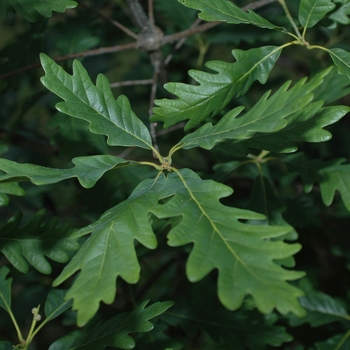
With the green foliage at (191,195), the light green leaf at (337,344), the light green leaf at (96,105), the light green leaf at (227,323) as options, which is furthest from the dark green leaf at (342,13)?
the light green leaf at (337,344)

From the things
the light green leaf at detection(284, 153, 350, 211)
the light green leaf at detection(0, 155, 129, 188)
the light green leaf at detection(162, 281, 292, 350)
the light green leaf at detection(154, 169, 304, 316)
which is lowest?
the light green leaf at detection(162, 281, 292, 350)

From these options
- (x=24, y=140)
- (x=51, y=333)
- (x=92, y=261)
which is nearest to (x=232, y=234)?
(x=92, y=261)

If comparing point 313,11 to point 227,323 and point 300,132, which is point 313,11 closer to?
point 300,132

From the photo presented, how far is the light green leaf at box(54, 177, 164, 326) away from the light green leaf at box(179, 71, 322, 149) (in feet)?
0.45

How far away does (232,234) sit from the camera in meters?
0.72

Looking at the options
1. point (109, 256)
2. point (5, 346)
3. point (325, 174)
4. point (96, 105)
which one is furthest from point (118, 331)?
point (325, 174)

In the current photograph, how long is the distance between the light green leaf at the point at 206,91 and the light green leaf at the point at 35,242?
311 millimetres

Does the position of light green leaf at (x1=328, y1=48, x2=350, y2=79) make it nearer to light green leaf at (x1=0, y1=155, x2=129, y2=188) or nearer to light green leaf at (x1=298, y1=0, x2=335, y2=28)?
light green leaf at (x1=298, y1=0, x2=335, y2=28)

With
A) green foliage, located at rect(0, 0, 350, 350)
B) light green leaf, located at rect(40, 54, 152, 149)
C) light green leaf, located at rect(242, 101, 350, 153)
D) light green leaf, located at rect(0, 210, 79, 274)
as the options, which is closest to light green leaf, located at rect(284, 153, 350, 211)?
green foliage, located at rect(0, 0, 350, 350)

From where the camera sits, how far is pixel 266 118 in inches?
29.8

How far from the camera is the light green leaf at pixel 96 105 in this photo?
925mm

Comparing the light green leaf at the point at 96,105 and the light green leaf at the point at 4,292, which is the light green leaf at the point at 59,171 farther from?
the light green leaf at the point at 4,292

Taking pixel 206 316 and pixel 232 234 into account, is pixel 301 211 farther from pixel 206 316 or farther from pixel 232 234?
pixel 232 234

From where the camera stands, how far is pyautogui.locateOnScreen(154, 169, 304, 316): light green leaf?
62 centimetres
